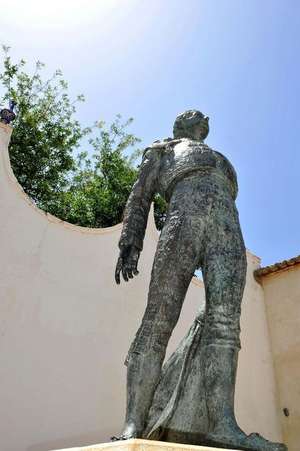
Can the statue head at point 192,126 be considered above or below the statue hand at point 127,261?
above

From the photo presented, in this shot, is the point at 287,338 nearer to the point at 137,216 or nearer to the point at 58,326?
the point at 58,326

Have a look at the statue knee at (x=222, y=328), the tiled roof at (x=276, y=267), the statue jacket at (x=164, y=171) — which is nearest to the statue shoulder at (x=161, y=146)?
the statue jacket at (x=164, y=171)

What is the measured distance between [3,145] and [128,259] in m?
6.01

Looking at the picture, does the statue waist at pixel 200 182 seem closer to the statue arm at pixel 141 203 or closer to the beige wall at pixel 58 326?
the statue arm at pixel 141 203

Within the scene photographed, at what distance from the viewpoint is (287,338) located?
1159 cm

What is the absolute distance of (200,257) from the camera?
288cm

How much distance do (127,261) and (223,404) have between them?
105 centimetres

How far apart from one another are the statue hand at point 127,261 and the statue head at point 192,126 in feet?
3.19

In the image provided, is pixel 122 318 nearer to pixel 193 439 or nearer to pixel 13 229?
pixel 13 229

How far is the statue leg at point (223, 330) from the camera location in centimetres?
229

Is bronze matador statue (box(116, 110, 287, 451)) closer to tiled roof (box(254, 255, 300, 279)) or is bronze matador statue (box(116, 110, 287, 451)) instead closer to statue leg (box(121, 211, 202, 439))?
statue leg (box(121, 211, 202, 439))

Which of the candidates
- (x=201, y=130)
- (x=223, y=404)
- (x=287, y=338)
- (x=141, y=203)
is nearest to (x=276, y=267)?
(x=287, y=338)

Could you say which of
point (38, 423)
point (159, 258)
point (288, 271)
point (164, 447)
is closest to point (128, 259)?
point (159, 258)

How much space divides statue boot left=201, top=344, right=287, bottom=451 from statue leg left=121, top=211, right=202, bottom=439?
26cm
